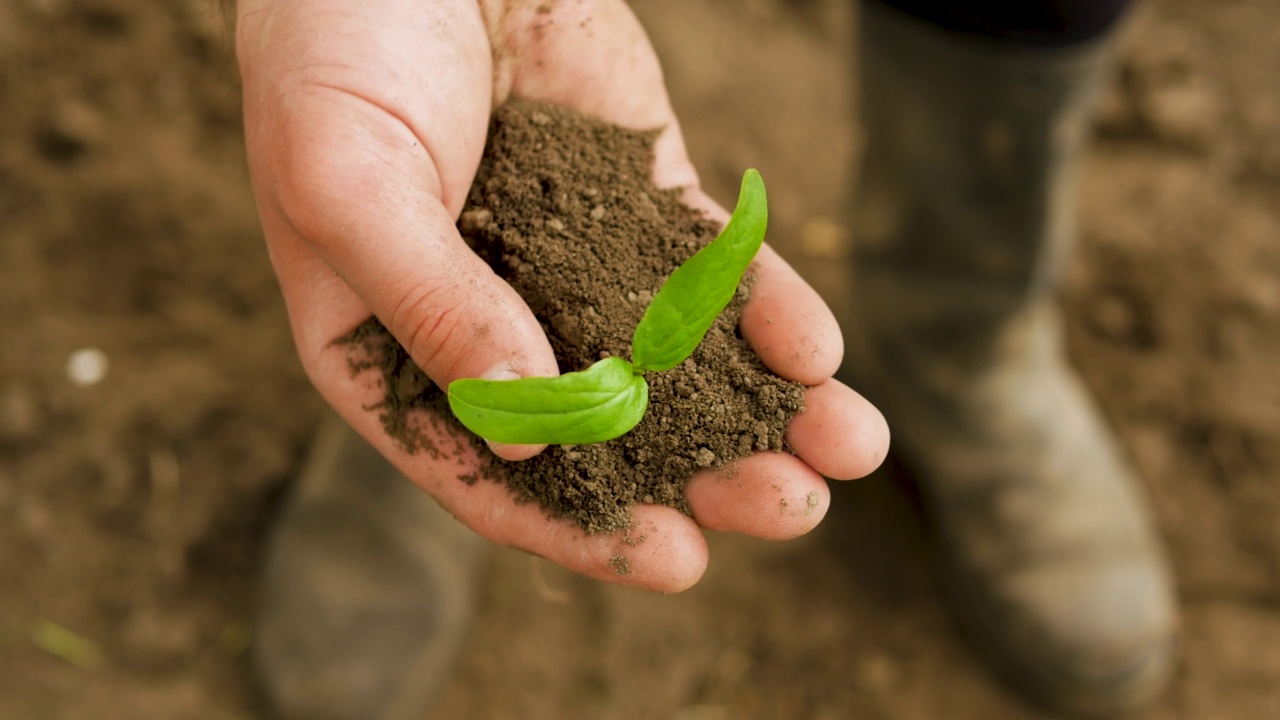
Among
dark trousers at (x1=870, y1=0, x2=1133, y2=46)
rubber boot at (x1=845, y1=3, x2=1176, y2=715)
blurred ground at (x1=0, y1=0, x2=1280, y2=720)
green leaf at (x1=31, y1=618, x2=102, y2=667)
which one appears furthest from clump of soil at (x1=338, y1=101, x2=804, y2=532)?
green leaf at (x1=31, y1=618, x2=102, y2=667)

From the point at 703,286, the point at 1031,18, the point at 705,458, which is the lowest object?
the point at 705,458

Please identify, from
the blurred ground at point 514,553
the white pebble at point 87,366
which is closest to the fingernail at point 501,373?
the blurred ground at point 514,553

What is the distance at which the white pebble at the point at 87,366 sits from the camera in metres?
2.63

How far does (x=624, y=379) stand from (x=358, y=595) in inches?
59.9

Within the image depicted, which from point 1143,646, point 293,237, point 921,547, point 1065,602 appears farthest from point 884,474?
point 293,237

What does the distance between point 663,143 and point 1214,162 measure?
8.68 feet

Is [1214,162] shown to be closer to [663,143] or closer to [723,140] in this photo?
[723,140]

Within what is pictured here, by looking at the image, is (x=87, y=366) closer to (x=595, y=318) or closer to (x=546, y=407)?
(x=595, y=318)

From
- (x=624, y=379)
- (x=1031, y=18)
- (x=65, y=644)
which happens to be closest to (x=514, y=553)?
(x=65, y=644)

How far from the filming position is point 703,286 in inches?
48.1

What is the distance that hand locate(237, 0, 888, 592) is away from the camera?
126 cm

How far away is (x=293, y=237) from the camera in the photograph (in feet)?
4.85

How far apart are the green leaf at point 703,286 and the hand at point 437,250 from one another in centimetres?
16

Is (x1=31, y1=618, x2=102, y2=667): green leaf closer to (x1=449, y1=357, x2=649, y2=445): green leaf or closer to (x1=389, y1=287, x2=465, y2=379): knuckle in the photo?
(x1=389, y1=287, x2=465, y2=379): knuckle
